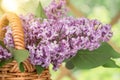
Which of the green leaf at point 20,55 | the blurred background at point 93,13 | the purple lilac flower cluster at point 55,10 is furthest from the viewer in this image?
the blurred background at point 93,13

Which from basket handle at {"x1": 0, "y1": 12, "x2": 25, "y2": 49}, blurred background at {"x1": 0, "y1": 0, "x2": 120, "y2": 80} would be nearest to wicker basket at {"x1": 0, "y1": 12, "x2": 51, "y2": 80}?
basket handle at {"x1": 0, "y1": 12, "x2": 25, "y2": 49}

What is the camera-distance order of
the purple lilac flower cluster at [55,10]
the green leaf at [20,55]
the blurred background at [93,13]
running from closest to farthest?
the green leaf at [20,55]
the purple lilac flower cluster at [55,10]
the blurred background at [93,13]

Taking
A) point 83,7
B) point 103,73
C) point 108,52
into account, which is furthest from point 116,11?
point 108,52

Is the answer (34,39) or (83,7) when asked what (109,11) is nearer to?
(83,7)

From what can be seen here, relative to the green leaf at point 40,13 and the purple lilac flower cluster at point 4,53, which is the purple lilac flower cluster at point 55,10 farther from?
Result: the purple lilac flower cluster at point 4,53

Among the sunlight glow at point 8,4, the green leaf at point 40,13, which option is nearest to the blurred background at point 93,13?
the sunlight glow at point 8,4

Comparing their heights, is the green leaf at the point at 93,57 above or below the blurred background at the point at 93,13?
below

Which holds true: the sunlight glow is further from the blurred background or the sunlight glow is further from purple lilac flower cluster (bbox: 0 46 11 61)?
purple lilac flower cluster (bbox: 0 46 11 61)
